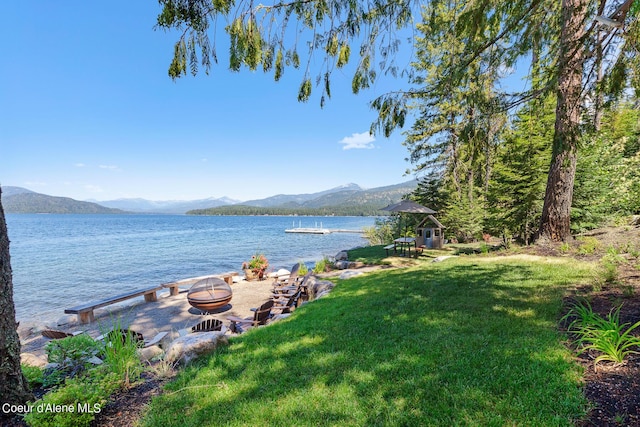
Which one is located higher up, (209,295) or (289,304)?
(209,295)

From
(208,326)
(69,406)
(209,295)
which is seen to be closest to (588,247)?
(208,326)

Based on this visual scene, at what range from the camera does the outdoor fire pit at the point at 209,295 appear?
24.7 ft

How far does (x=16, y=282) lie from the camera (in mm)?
14250

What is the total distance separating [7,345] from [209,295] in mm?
5523

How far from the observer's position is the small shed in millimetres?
13414

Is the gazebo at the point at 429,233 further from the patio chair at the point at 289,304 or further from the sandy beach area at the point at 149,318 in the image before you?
the sandy beach area at the point at 149,318

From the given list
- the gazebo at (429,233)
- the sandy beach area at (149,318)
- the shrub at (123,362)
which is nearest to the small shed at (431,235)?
the gazebo at (429,233)

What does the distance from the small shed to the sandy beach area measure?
25.6ft

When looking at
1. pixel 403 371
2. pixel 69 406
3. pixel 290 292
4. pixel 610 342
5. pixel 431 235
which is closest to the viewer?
pixel 69 406

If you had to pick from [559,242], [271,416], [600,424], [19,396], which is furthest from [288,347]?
[559,242]

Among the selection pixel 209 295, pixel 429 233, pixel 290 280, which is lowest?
pixel 290 280

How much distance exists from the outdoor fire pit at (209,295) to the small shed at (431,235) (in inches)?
367

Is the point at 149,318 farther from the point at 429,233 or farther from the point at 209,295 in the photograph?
the point at 429,233

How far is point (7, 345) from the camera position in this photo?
230 cm
